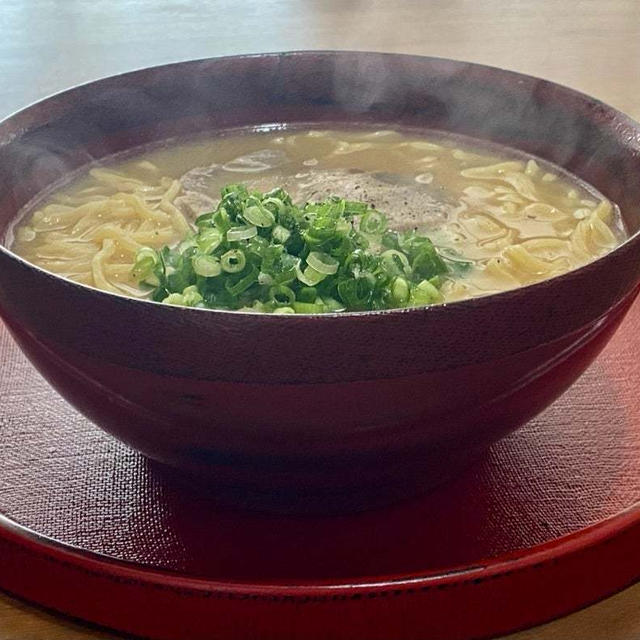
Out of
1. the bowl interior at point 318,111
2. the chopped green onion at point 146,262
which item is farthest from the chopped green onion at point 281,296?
the bowl interior at point 318,111

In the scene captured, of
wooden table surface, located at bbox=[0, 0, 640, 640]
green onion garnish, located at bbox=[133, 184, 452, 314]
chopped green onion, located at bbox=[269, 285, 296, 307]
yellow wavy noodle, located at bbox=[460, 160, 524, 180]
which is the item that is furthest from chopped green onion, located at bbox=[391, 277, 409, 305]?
wooden table surface, located at bbox=[0, 0, 640, 640]

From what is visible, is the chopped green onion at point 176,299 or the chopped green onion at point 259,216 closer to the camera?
the chopped green onion at point 176,299

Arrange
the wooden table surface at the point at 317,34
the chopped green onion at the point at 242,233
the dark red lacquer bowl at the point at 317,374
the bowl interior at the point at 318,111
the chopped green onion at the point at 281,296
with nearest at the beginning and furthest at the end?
the dark red lacquer bowl at the point at 317,374 < the chopped green onion at the point at 281,296 < the chopped green onion at the point at 242,233 < the bowl interior at the point at 318,111 < the wooden table surface at the point at 317,34

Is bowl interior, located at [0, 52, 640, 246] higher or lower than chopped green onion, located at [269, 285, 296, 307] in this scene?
higher

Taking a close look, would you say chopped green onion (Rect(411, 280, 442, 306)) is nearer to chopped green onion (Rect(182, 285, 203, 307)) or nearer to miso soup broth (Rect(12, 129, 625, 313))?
miso soup broth (Rect(12, 129, 625, 313))

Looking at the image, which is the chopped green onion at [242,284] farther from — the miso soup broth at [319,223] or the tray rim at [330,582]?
the tray rim at [330,582]

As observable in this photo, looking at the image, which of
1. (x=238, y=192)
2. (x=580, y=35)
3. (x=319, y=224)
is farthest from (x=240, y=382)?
(x=580, y=35)

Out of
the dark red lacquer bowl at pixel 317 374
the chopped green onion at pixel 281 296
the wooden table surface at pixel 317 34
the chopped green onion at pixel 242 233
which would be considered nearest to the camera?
the dark red lacquer bowl at pixel 317 374
